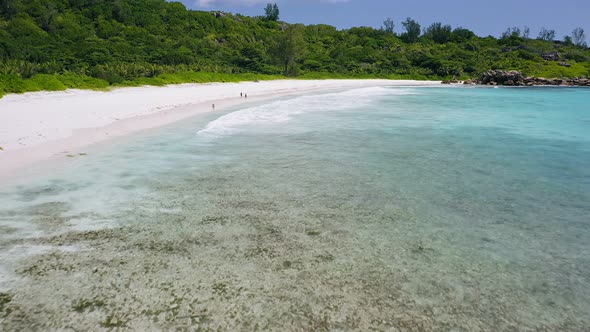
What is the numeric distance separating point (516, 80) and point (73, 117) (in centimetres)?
7014

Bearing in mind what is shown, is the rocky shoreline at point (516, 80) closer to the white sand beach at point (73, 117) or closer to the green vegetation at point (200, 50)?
the green vegetation at point (200, 50)

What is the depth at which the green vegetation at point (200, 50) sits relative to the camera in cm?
3200

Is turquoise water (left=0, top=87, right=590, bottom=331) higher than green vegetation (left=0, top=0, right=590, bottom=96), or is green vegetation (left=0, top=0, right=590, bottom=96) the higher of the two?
green vegetation (left=0, top=0, right=590, bottom=96)

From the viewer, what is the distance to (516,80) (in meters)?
65.4

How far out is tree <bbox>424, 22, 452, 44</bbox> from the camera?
11312 centimetres

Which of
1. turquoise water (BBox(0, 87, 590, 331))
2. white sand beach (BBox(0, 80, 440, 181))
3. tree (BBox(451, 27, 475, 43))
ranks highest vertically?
tree (BBox(451, 27, 475, 43))

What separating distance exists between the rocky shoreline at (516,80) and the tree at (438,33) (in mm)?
47513

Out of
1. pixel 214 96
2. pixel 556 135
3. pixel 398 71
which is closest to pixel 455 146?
pixel 556 135

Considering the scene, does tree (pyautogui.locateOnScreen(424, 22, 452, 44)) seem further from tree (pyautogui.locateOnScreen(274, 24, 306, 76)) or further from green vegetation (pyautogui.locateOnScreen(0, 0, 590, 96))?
tree (pyautogui.locateOnScreen(274, 24, 306, 76))

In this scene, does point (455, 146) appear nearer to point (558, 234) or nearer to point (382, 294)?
point (558, 234)

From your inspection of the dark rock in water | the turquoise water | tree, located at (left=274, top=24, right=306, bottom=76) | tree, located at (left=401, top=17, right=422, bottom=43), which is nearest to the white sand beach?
the turquoise water

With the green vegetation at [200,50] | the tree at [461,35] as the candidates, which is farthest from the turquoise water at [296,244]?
the tree at [461,35]

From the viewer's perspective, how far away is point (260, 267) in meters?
4.12

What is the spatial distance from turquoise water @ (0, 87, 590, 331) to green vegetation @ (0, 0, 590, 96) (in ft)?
49.5
